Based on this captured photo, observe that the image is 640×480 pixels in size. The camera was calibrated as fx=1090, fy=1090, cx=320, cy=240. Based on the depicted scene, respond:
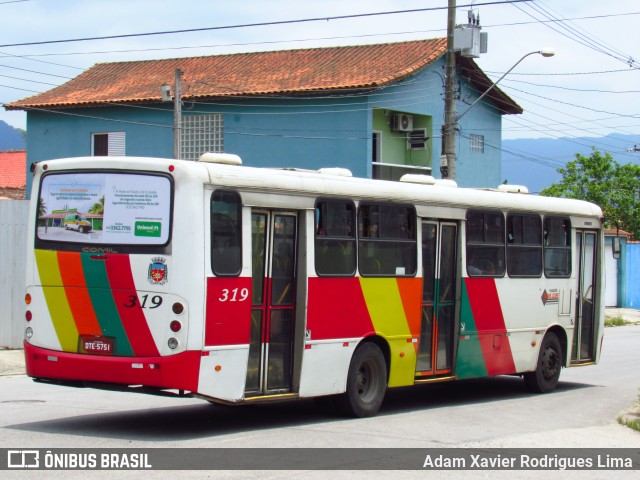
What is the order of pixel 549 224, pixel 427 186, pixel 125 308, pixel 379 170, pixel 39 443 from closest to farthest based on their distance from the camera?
pixel 39 443 < pixel 125 308 < pixel 427 186 < pixel 549 224 < pixel 379 170

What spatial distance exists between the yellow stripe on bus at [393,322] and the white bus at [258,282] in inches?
0.9

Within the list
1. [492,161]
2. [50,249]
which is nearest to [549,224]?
[50,249]

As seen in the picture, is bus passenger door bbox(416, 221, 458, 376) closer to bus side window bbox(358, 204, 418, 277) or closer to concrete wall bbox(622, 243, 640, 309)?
bus side window bbox(358, 204, 418, 277)

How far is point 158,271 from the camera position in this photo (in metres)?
11.0

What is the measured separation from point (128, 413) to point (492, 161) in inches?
1212

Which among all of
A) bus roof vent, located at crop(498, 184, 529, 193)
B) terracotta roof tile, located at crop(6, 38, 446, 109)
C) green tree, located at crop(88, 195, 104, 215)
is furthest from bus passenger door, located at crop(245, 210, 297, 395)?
terracotta roof tile, located at crop(6, 38, 446, 109)

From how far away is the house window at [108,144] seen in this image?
39656mm

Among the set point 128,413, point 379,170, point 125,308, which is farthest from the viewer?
point 379,170

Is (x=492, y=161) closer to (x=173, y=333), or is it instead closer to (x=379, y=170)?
(x=379, y=170)

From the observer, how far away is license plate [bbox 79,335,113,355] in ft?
36.6

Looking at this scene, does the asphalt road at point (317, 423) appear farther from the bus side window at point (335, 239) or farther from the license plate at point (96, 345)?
the bus side window at point (335, 239)

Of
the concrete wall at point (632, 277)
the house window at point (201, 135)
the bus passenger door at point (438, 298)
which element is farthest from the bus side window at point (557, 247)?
the concrete wall at point (632, 277)

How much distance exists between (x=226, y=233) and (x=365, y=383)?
10.2ft

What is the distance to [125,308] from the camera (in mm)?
11070
